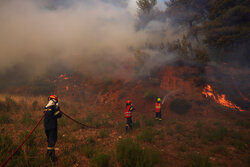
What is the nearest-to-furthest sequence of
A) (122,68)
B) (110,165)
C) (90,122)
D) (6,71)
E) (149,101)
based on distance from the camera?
(110,165) → (90,122) → (149,101) → (122,68) → (6,71)

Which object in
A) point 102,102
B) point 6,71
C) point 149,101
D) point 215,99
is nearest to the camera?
point 215,99

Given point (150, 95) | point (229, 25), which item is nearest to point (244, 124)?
point (150, 95)

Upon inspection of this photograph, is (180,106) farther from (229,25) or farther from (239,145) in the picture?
(229,25)

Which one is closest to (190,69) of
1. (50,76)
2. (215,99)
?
(215,99)

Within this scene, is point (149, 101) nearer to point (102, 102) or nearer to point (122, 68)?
point (102, 102)

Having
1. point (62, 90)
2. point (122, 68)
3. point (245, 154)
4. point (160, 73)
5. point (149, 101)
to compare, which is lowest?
point (245, 154)

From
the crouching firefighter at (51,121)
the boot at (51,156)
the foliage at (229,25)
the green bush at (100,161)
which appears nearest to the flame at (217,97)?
the foliage at (229,25)

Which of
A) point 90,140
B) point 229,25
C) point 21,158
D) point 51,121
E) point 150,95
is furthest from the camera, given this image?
point 229,25

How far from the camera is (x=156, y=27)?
2681cm

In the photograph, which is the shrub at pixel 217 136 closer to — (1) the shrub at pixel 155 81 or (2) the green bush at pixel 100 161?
(2) the green bush at pixel 100 161

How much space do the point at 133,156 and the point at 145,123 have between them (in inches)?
223

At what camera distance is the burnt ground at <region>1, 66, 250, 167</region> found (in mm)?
4531

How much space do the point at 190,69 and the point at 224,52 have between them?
6078 mm

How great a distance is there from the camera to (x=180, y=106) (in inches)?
435
